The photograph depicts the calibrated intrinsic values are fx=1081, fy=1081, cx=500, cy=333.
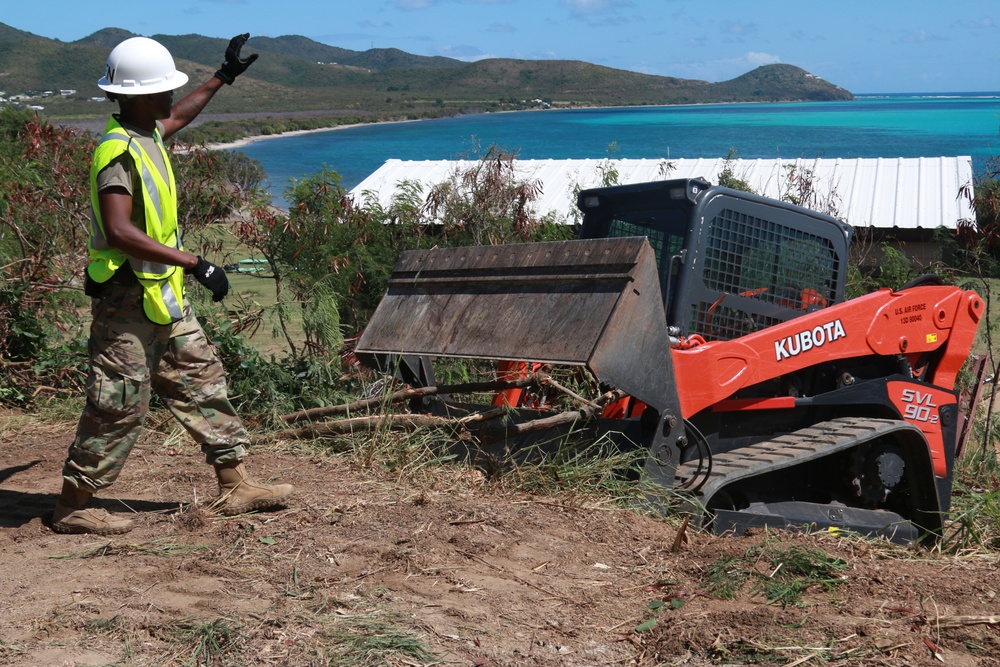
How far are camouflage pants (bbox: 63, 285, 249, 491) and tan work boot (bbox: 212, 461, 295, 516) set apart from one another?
0.85 ft

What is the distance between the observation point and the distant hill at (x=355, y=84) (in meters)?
128

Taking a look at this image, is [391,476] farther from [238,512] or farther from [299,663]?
[299,663]

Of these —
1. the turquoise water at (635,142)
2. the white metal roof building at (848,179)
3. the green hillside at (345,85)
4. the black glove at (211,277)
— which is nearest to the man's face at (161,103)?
the black glove at (211,277)

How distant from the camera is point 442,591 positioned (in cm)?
401

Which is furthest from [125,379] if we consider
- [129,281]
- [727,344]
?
[727,344]

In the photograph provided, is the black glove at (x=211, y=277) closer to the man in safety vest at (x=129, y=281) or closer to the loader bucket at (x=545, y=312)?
the man in safety vest at (x=129, y=281)

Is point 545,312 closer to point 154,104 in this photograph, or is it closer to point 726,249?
point 726,249

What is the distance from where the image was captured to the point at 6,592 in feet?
12.8

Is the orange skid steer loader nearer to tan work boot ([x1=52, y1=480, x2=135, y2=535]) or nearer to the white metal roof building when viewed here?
tan work boot ([x1=52, y1=480, x2=135, y2=535])

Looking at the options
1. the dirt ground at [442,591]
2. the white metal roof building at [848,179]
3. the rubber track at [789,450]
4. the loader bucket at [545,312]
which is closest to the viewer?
the dirt ground at [442,591]

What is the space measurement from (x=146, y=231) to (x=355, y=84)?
188 metres

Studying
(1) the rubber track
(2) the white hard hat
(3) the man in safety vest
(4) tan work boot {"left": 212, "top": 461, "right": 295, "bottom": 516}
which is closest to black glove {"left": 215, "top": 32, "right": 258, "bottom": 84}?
(3) the man in safety vest

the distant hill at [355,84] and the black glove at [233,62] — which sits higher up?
the distant hill at [355,84]

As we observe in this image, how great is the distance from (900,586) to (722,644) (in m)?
0.99
